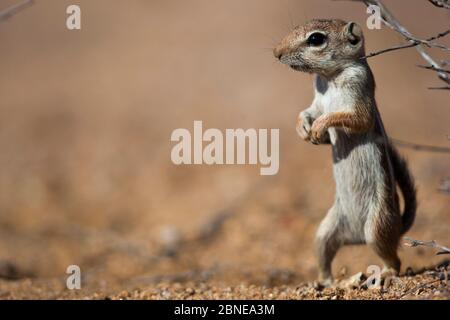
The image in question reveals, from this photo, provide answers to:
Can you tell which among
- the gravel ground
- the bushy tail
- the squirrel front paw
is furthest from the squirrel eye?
the gravel ground

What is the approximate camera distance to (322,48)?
4.51 meters

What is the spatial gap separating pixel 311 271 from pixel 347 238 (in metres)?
1.23

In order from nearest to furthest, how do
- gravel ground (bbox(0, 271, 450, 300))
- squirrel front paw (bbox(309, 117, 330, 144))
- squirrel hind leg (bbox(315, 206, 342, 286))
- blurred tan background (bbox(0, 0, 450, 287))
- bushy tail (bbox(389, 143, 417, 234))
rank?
gravel ground (bbox(0, 271, 450, 300))
squirrel front paw (bbox(309, 117, 330, 144))
squirrel hind leg (bbox(315, 206, 342, 286))
bushy tail (bbox(389, 143, 417, 234))
blurred tan background (bbox(0, 0, 450, 287))

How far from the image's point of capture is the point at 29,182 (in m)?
8.77

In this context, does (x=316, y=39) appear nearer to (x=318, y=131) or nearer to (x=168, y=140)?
(x=318, y=131)

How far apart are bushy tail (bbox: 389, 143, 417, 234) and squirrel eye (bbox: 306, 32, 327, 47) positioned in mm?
899

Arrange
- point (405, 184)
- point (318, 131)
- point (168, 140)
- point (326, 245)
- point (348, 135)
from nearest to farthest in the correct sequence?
1. point (318, 131)
2. point (348, 135)
3. point (326, 245)
4. point (405, 184)
5. point (168, 140)

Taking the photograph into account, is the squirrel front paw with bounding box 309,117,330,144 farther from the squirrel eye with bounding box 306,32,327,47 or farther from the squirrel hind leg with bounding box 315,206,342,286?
the squirrel hind leg with bounding box 315,206,342,286

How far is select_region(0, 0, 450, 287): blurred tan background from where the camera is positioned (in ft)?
22.2

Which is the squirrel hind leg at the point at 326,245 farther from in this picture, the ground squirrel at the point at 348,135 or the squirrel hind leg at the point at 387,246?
the squirrel hind leg at the point at 387,246

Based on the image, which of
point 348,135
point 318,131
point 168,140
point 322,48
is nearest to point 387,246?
point 348,135

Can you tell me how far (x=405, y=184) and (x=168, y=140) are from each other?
5.00m
